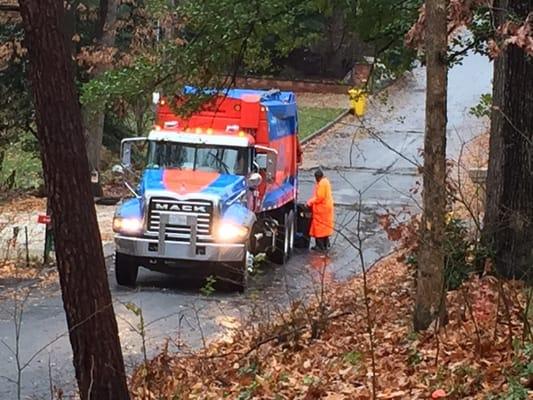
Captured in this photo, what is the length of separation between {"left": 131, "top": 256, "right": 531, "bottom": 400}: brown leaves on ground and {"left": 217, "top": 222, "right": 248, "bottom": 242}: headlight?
470 cm

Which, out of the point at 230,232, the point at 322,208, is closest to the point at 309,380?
the point at 230,232

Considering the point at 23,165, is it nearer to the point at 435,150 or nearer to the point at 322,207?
the point at 322,207

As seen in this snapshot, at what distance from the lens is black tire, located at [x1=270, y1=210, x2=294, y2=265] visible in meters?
19.1

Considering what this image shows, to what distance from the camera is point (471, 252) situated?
1121 centimetres

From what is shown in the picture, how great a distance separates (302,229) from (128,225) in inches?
253

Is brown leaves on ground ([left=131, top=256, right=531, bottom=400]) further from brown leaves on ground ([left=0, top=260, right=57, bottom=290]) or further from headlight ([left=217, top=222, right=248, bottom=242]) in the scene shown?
brown leaves on ground ([left=0, top=260, right=57, bottom=290])

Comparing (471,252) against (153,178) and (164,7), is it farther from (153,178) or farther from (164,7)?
(164,7)

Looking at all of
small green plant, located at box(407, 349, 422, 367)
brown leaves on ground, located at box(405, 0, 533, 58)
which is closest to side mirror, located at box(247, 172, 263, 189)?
brown leaves on ground, located at box(405, 0, 533, 58)

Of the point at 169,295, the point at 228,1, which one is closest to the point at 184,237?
the point at 169,295

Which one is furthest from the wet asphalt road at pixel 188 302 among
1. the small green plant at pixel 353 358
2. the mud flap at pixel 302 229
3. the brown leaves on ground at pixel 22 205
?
the brown leaves on ground at pixel 22 205

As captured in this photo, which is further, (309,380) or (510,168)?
(510,168)

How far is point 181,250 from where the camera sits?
15.6 meters

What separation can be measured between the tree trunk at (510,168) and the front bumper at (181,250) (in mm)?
5145

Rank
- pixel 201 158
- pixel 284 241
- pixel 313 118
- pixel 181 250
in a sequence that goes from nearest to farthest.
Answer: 1. pixel 181 250
2. pixel 201 158
3. pixel 284 241
4. pixel 313 118
